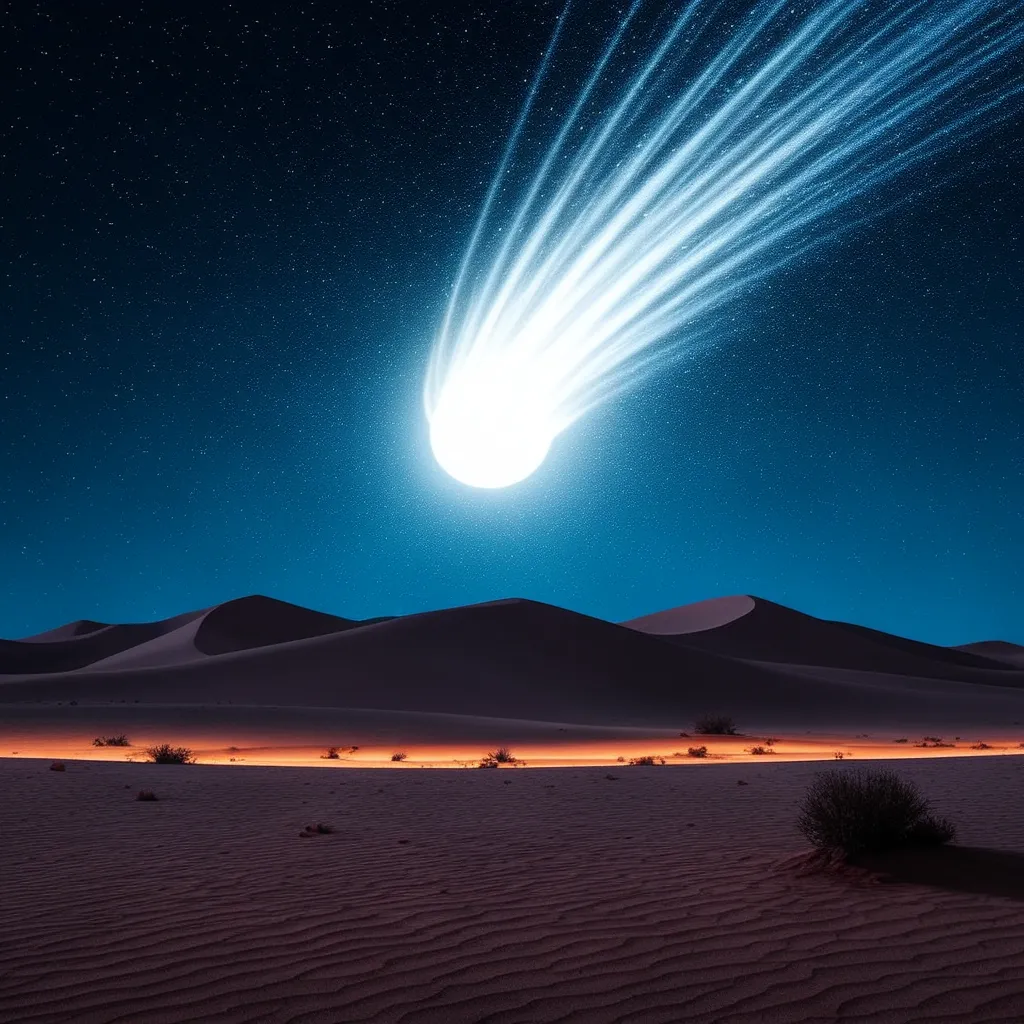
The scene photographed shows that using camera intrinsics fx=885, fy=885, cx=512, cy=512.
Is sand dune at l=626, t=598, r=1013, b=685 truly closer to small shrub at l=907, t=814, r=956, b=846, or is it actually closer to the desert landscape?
the desert landscape

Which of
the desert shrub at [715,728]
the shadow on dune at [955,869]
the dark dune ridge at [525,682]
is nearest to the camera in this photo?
the shadow on dune at [955,869]

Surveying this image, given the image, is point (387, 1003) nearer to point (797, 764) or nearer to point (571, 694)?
point (797, 764)

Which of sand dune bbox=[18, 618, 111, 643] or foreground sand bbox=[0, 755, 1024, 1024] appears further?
sand dune bbox=[18, 618, 111, 643]

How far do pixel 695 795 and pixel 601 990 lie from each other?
10335 mm

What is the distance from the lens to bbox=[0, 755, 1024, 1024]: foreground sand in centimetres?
450

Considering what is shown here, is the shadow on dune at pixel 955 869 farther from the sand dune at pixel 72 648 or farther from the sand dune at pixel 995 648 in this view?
the sand dune at pixel 995 648

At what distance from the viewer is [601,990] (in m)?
4.67

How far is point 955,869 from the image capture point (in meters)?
7.34

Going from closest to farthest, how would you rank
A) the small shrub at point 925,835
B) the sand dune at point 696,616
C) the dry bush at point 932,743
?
the small shrub at point 925,835, the dry bush at point 932,743, the sand dune at point 696,616

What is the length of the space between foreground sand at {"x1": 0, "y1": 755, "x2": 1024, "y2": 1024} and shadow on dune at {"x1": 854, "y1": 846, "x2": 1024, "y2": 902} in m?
0.17

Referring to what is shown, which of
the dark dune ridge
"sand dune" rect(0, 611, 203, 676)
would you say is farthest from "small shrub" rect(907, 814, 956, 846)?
"sand dune" rect(0, 611, 203, 676)

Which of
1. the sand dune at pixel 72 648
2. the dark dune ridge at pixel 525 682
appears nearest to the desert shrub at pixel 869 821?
the dark dune ridge at pixel 525 682

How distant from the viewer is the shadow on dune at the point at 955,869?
6859 millimetres

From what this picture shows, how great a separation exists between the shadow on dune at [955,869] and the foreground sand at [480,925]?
0.57 feet
